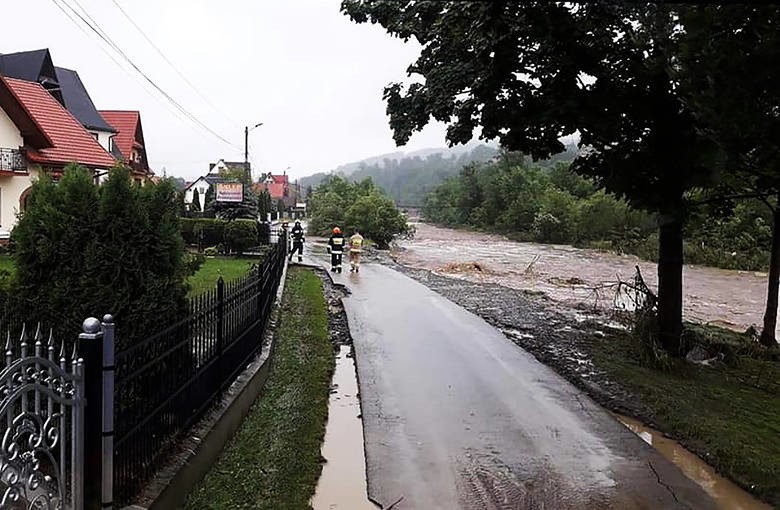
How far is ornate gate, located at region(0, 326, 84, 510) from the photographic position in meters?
2.88

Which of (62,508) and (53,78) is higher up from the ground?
(53,78)

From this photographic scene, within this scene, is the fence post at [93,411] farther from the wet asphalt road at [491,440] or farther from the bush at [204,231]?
the bush at [204,231]

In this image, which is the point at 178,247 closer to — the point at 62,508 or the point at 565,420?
the point at 62,508

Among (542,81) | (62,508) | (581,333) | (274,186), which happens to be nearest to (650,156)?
(542,81)

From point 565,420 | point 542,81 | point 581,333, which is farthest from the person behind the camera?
point 581,333

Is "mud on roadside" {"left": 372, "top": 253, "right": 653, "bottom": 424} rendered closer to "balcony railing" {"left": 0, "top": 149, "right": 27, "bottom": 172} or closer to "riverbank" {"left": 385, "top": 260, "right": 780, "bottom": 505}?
"riverbank" {"left": 385, "top": 260, "right": 780, "bottom": 505}

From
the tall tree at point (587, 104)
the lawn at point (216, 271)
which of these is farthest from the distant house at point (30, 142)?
the tall tree at point (587, 104)

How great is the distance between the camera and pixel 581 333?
12.8 metres

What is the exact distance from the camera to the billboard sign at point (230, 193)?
103 ft

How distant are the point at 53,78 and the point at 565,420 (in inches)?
1203

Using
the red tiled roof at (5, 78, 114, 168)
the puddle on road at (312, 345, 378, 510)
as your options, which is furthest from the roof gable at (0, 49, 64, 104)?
the puddle on road at (312, 345, 378, 510)

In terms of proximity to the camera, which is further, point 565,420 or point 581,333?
point 581,333

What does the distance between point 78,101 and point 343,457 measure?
34.8 meters

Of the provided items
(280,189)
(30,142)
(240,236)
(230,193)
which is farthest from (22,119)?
(280,189)
